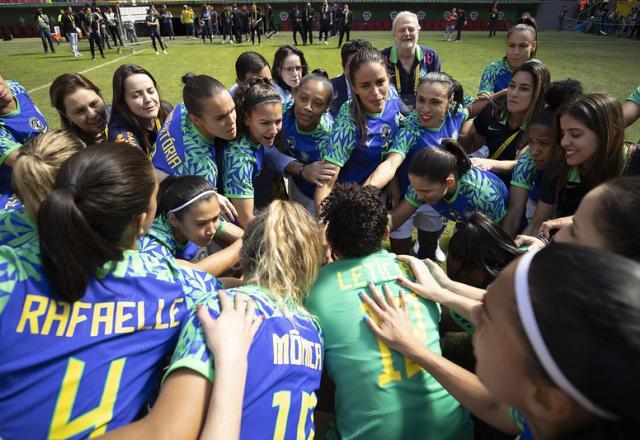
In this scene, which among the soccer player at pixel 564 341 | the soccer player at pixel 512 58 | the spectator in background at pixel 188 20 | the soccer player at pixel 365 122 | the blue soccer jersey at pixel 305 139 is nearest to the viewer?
the soccer player at pixel 564 341

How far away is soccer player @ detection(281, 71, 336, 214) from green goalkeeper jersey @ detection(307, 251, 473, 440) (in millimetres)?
1464

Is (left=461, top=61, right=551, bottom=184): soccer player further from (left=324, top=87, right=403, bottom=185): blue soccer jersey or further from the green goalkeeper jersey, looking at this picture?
the green goalkeeper jersey

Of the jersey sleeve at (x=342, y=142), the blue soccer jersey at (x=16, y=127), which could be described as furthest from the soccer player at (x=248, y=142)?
the blue soccer jersey at (x=16, y=127)

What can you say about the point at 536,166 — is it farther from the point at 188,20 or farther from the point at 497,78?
the point at 188,20

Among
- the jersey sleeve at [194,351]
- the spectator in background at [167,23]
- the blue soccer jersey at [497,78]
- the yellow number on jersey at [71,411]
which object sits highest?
the spectator in background at [167,23]

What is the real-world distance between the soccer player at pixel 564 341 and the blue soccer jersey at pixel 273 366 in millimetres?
794

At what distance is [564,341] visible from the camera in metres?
0.80

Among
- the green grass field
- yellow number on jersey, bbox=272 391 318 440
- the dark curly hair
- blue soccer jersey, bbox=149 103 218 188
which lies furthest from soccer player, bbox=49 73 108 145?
the green grass field

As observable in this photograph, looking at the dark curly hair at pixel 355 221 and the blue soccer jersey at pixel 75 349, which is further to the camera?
the dark curly hair at pixel 355 221

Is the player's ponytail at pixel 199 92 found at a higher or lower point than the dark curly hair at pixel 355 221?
higher

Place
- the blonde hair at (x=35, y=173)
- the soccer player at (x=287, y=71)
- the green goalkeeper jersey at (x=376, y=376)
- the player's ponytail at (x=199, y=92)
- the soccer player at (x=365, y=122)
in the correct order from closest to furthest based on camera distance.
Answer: the green goalkeeper jersey at (x=376, y=376) < the blonde hair at (x=35, y=173) < the player's ponytail at (x=199, y=92) < the soccer player at (x=365, y=122) < the soccer player at (x=287, y=71)

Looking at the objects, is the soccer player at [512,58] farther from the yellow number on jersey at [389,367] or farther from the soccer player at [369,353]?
the yellow number on jersey at [389,367]

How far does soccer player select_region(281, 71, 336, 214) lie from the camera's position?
130 inches

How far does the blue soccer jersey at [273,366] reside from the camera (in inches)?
56.1
